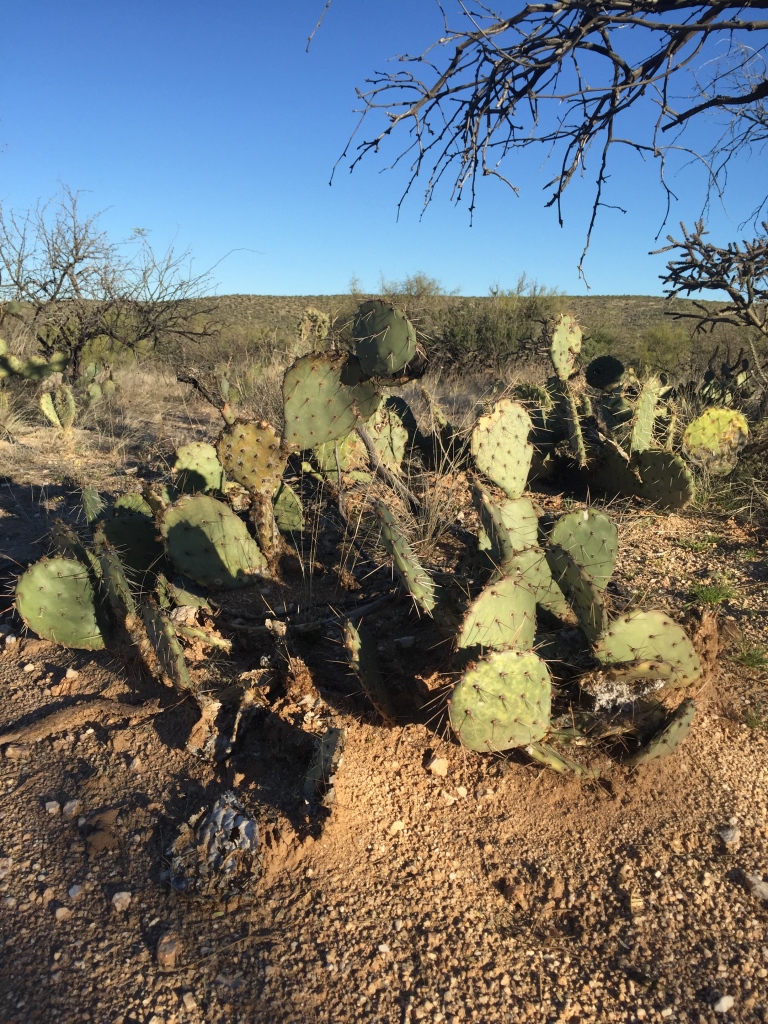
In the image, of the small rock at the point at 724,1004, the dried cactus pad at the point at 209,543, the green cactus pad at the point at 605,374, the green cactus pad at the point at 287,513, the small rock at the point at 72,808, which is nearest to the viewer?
the small rock at the point at 724,1004

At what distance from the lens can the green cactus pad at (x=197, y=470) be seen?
4.25 metres

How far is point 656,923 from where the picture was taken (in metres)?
2.04

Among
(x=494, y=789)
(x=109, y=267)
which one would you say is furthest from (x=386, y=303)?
(x=109, y=267)

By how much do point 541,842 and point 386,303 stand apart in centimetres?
241

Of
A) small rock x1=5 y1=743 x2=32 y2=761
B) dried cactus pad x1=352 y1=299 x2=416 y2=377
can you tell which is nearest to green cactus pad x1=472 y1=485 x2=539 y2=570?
dried cactus pad x1=352 y1=299 x2=416 y2=377

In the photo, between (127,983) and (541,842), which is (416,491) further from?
(127,983)

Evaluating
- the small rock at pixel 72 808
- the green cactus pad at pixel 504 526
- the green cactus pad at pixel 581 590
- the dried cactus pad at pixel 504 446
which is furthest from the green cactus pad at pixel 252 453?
the small rock at pixel 72 808

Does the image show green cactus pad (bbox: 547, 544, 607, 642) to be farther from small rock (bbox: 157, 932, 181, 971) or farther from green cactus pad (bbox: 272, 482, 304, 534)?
green cactus pad (bbox: 272, 482, 304, 534)

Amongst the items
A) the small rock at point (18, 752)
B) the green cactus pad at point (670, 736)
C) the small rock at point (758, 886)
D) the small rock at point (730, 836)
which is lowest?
the small rock at point (758, 886)

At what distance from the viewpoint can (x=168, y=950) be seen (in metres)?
1.97

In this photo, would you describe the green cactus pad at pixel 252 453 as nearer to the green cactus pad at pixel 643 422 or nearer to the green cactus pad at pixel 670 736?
the green cactus pad at pixel 670 736

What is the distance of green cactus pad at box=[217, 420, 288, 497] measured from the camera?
3.68m

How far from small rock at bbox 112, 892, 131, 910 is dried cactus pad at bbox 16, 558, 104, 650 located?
158 centimetres

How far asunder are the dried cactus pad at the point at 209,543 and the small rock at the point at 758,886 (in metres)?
2.56
